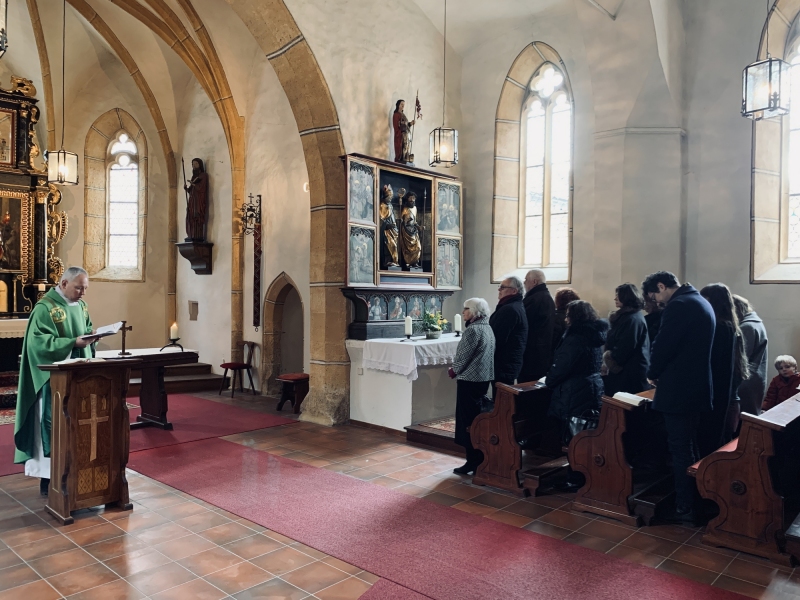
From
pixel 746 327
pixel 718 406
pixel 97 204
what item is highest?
pixel 97 204

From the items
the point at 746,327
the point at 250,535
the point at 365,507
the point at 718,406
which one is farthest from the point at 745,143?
the point at 250,535

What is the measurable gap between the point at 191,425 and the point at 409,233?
3.80m

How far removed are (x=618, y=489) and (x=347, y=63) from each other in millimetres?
6141

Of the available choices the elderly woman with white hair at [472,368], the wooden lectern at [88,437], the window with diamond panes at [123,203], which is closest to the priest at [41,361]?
the wooden lectern at [88,437]

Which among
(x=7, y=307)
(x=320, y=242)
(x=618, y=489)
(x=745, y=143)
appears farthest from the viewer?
(x=7, y=307)

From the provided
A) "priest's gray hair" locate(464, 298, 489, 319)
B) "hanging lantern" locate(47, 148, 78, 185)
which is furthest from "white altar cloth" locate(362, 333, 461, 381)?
"hanging lantern" locate(47, 148, 78, 185)

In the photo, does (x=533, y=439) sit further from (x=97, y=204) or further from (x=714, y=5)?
(x=97, y=204)

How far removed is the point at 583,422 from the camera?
545cm

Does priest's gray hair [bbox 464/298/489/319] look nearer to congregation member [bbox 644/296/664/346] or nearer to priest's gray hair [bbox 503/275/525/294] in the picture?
priest's gray hair [bbox 503/275/525/294]

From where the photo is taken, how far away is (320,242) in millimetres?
8453

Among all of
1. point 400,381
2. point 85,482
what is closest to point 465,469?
point 400,381

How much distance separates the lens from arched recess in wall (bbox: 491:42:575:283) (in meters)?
9.88

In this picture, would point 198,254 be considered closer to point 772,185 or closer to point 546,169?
point 546,169

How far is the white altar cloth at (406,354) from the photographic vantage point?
7523 mm
